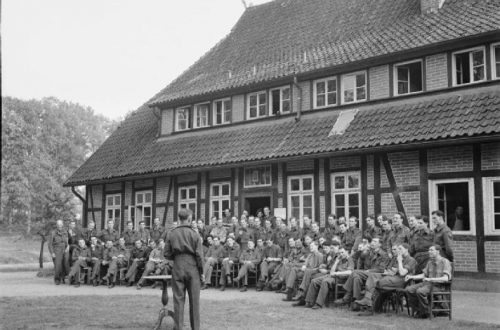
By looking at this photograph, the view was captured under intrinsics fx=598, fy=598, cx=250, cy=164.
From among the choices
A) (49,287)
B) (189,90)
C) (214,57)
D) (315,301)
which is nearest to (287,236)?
(315,301)

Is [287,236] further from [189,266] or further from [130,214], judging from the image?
[130,214]

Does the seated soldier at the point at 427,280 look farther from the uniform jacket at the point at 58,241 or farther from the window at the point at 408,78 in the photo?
the uniform jacket at the point at 58,241

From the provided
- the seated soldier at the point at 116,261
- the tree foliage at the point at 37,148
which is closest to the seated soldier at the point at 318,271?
the seated soldier at the point at 116,261

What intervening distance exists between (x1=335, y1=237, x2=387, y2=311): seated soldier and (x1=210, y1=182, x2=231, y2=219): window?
851 centimetres

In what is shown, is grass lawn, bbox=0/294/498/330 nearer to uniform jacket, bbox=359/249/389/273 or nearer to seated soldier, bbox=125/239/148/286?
uniform jacket, bbox=359/249/389/273

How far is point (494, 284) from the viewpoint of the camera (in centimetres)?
1290

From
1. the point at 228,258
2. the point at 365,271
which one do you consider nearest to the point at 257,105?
the point at 228,258

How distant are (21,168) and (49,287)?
32583 millimetres

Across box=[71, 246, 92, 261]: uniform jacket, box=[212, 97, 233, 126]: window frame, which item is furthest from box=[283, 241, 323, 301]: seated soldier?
box=[212, 97, 233, 126]: window frame

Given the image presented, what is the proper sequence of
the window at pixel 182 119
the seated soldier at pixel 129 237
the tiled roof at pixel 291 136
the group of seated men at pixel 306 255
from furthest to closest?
1. the window at pixel 182 119
2. the seated soldier at pixel 129 237
3. the tiled roof at pixel 291 136
4. the group of seated men at pixel 306 255

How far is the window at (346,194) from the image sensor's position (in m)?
16.0

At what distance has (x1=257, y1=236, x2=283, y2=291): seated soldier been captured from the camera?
48.9ft

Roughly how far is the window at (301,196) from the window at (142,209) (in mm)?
6682

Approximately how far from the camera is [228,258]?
1573cm
